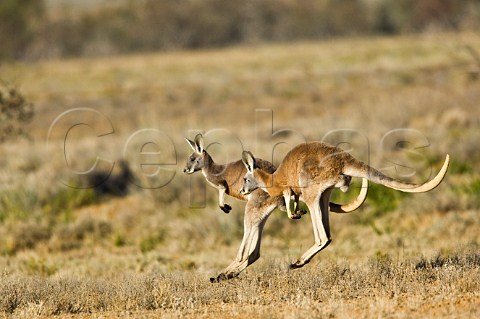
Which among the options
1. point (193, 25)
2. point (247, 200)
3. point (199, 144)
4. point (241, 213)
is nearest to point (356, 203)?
point (247, 200)

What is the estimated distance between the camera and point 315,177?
8.48 metres

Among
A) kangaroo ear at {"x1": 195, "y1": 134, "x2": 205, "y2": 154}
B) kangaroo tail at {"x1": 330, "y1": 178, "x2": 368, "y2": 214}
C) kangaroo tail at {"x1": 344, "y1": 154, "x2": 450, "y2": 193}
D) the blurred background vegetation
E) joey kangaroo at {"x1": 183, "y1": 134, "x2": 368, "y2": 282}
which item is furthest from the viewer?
the blurred background vegetation

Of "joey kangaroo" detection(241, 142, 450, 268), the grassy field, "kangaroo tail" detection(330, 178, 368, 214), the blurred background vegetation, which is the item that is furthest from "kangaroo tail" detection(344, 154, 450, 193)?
the blurred background vegetation

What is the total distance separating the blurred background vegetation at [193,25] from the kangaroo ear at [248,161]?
64313 mm

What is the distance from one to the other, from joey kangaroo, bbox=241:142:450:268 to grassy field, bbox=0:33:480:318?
66cm

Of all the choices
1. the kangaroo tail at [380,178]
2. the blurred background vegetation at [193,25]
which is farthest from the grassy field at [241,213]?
the blurred background vegetation at [193,25]

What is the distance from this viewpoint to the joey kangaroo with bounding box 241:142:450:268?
329 inches

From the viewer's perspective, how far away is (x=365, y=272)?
8898mm

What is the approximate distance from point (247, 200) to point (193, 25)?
69899mm

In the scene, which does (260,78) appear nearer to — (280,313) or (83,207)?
(83,207)

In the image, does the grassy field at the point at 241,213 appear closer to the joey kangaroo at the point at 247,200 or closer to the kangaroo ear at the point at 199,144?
the joey kangaroo at the point at 247,200

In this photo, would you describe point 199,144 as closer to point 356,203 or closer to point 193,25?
point 356,203

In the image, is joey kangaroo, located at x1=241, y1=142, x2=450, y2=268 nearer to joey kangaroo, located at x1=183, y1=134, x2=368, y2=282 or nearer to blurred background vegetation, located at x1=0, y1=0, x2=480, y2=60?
joey kangaroo, located at x1=183, y1=134, x2=368, y2=282

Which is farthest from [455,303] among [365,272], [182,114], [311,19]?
[311,19]
